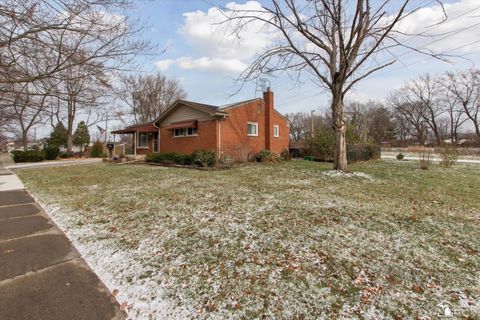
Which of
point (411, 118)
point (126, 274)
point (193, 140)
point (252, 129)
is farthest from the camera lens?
point (411, 118)

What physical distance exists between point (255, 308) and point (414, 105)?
195 feet

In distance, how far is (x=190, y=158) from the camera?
1398cm

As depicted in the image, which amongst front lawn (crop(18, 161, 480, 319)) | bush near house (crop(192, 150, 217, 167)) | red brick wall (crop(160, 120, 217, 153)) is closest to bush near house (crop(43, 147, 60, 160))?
red brick wall (crop(160, 120, 217, 153))

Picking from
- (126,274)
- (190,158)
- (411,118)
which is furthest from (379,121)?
(126,274)

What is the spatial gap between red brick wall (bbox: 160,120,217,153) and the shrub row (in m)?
1.51

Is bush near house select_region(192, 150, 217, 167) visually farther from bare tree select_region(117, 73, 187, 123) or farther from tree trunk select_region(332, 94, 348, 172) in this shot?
bare tree select_region(117, 73, 187, 123)

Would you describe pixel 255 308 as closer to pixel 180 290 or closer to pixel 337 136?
pixel 180 290

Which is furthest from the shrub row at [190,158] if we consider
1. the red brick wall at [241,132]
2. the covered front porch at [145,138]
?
the covered front porch at [145,138]

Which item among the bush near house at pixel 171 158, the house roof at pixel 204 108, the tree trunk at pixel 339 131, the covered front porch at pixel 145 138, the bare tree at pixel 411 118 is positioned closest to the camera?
the tree trunk at pixel 339 131

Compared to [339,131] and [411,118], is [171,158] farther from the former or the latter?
[411,118]

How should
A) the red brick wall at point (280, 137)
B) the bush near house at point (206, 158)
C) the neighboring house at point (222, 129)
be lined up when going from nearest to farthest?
the bush near house at point (206, 158) < the neighboring house at point (222, 129) < the red brick wall at point (280, 137)

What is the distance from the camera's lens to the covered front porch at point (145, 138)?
64.8ft

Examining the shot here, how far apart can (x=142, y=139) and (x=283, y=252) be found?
20378mm

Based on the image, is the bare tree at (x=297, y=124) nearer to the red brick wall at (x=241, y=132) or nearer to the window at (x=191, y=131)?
the red brick wall at (x=241, y=132)
